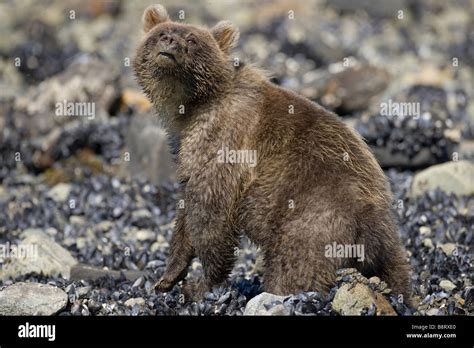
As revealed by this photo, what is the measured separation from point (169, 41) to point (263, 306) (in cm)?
284

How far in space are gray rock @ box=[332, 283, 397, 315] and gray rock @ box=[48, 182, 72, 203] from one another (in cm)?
742

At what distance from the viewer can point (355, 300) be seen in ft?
27.3

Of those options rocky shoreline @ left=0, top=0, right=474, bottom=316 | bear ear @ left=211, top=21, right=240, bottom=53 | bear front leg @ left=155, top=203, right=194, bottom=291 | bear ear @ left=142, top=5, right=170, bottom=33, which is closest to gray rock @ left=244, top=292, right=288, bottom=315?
rocky shoreline @ left=0, top=0, right=474, bottom=316

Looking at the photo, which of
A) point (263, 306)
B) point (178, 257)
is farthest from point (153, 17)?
point (263, 306)

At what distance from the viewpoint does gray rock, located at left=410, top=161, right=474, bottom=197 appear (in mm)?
13539

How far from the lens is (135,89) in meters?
19.8

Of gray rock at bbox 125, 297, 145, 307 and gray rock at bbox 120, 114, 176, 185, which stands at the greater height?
gray rock at bbox 120, 114, 176, 185

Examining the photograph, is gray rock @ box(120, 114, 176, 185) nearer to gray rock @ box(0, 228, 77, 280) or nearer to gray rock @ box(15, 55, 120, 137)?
gray rock @ box(15, 55, 120, 137)

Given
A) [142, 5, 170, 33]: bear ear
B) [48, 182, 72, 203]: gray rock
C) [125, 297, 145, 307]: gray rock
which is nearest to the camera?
[125, 297, 145, 307]: gray rock

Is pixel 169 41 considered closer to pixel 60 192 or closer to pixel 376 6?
pixel 60 192

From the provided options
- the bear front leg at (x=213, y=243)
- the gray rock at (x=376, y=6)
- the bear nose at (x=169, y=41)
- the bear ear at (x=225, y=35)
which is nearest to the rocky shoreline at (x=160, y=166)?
the bear front leg at (x=213, y=243)

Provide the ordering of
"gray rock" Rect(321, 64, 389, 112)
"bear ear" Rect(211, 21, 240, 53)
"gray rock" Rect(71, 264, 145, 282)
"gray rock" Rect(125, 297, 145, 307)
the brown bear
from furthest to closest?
"gray rock" Rect(321, 64, 389, 112) → "gray rock" Rect(71, 264, 145, 282) → "bear ear" Rect(211, 21, 240, 53) → "gray rock" Rect(125, 297, 145, 307) → the brown bear

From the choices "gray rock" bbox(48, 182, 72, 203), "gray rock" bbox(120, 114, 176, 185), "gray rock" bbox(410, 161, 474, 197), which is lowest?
"gray rock" bbox(48, 182, 72, 203)
